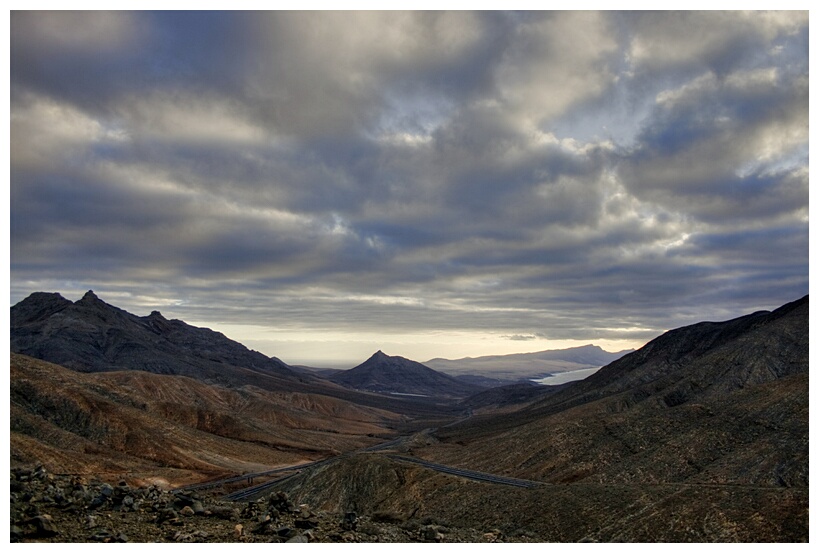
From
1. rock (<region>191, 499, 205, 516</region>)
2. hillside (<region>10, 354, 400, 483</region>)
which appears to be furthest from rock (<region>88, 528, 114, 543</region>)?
hillside (<region>10, 354, 400, 483</region>)

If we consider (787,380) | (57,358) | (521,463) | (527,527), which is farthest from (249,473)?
(57,358)

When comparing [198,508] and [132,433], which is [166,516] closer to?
[198,508]

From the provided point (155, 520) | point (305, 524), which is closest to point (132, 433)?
point (155, 520)

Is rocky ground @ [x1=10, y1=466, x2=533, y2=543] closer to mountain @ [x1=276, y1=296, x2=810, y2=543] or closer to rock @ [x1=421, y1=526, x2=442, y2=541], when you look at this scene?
rock @ [x1=421, y1=526, x2=442, y2=541]

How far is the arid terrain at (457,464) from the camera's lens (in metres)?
23.9

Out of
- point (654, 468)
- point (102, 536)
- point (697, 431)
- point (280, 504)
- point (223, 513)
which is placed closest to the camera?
point (102, 536)

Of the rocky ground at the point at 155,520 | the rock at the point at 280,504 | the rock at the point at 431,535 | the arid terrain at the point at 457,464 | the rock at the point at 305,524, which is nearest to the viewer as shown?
the rocky ground at the point at 155,520

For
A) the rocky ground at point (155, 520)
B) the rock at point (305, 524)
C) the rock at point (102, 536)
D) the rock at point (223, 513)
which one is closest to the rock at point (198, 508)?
the rocky ground at point (155, 520)

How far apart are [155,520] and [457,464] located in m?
65.1

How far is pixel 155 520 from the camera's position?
70.6ft

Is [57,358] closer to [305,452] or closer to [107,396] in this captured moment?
[107,396]

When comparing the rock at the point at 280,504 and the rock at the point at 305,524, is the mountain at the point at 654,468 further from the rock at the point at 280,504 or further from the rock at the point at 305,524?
the rock at the point at 305,524

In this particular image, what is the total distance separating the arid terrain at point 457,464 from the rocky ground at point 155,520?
0.11 m

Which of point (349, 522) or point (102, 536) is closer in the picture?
point (102, 536)
